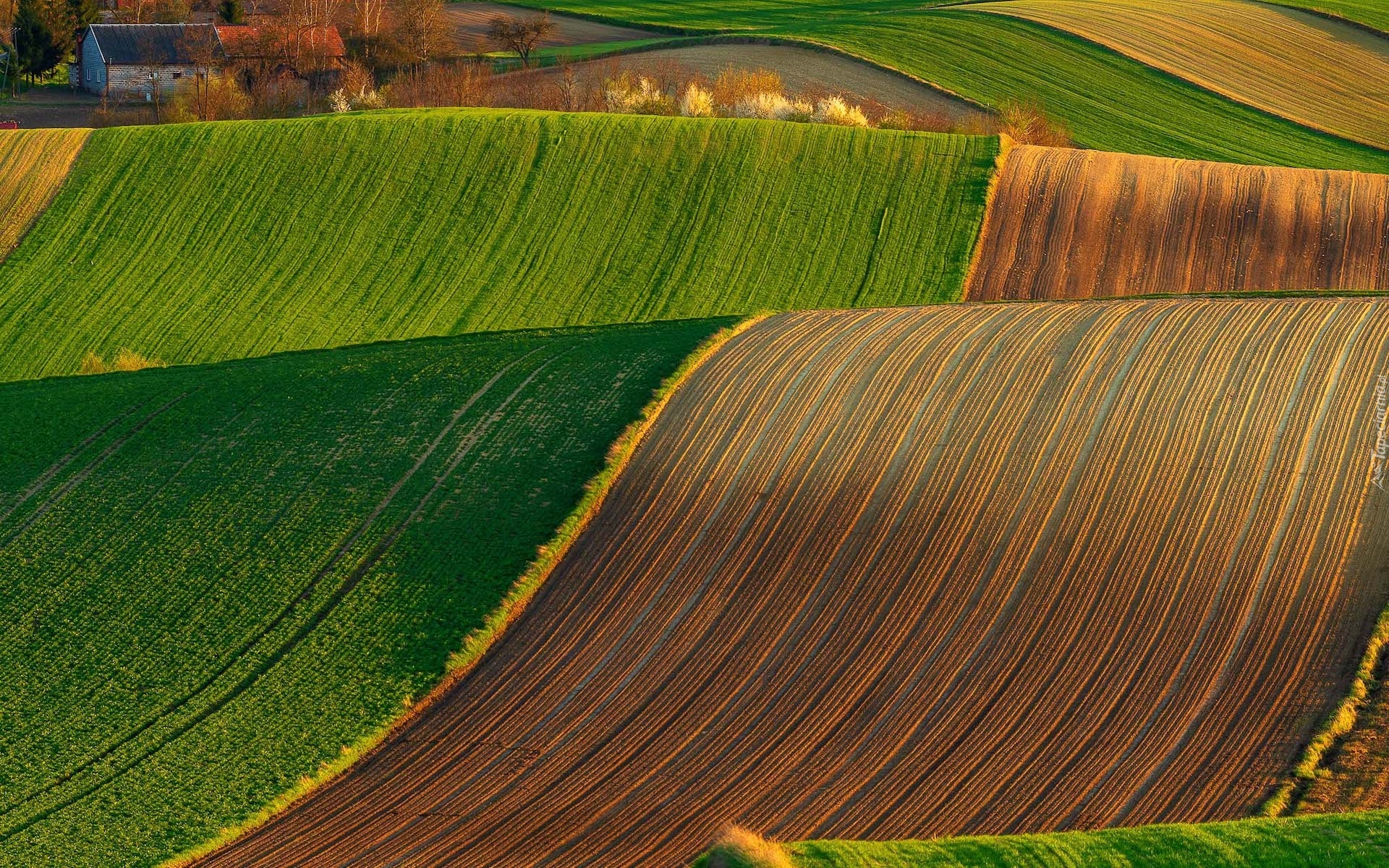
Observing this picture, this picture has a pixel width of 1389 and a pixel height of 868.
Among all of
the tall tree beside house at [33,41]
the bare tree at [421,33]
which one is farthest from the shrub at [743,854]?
the tall tree beside house at [33,41]

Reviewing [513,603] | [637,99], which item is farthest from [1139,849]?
[637,99]

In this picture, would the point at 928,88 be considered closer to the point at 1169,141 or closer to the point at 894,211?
the point at 1169,141

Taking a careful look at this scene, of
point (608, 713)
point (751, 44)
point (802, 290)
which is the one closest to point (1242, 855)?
point (608, 713)

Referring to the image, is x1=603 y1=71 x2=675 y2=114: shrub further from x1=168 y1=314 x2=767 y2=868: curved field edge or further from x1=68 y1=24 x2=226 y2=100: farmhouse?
x1=68 y1=24 x2=226 y2=100: farmhouse

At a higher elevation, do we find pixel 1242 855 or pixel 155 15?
pixel 155 15

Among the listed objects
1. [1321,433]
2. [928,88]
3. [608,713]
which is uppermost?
[928,88]
